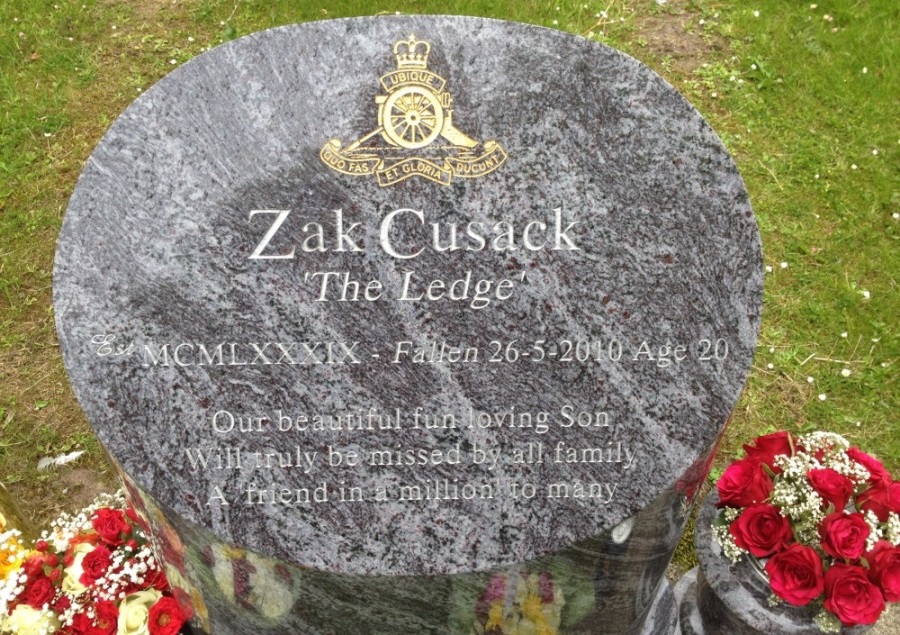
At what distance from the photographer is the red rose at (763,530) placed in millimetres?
2734

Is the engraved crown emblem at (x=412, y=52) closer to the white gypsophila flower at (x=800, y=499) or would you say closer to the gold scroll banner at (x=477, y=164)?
the gold scroll banner at (x=477, y=164)

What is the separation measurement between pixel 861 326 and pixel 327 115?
11.2ft

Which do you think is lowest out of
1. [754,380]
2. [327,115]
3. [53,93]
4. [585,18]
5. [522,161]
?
[754,380]

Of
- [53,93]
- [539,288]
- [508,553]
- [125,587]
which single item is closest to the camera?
[508,553]

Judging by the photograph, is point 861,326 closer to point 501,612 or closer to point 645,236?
point 645,236

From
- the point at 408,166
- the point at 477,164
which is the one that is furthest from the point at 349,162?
the point at 477,164

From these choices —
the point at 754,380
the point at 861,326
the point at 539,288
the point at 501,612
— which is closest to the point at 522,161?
the point at 539,288

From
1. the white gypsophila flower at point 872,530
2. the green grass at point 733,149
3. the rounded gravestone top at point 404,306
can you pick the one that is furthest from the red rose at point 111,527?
the white gypsophila flower at point 872,530

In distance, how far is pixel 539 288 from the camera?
93.7 inches

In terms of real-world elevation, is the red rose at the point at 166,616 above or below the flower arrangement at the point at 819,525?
above

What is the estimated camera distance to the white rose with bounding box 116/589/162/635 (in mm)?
2838

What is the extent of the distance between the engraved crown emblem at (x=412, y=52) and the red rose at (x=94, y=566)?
2053 millimetres

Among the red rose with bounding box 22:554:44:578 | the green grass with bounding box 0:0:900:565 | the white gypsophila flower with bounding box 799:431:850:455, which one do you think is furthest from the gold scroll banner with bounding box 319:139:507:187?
the green grass with bounding box 0:0:900:565

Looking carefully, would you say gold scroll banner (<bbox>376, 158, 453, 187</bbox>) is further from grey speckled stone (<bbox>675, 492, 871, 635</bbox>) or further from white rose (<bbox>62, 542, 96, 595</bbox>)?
white rose (<bbox>62, 542, 96, 595</bbox>)
